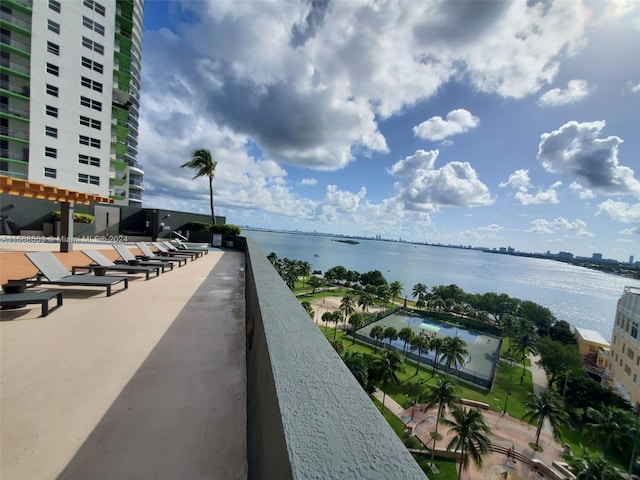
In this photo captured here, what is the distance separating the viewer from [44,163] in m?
23.0

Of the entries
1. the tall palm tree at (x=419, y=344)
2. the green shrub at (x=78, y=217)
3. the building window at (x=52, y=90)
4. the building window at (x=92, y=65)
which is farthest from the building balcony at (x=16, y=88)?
the tall palm tree at (x=419, y=344)

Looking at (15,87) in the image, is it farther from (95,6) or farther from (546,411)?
(546,411)

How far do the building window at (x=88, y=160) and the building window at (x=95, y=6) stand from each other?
13.3m

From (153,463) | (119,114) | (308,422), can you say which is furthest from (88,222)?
(308,422)

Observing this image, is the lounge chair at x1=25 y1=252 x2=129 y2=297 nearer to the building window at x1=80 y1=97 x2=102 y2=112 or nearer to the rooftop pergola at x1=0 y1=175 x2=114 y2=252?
the rooftop pergola at x1=0 y1=175 x2=114 y2=252

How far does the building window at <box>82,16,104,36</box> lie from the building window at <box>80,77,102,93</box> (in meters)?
4.53

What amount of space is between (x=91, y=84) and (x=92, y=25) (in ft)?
17.0

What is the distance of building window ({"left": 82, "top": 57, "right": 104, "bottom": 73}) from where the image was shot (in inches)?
968

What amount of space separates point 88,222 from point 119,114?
16972 millimetres

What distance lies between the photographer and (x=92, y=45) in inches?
979

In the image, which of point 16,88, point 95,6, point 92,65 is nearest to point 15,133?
point 16,88

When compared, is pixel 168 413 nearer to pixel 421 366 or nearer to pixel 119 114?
pixel 119 114

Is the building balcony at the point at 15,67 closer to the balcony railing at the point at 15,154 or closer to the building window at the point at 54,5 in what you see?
the building window at the point at 54,5

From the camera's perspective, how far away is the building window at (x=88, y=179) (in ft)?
80.4
